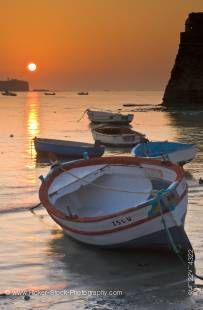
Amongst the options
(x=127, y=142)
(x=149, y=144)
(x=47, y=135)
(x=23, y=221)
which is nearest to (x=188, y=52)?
(x=47, y=135)

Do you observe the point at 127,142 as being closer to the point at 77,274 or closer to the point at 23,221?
the point at 23,221

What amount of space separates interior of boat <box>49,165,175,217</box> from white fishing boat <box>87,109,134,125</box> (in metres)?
45.5

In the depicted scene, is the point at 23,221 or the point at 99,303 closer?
the point at 99,303

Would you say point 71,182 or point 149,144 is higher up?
point 71,182

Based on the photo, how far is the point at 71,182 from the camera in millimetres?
15336

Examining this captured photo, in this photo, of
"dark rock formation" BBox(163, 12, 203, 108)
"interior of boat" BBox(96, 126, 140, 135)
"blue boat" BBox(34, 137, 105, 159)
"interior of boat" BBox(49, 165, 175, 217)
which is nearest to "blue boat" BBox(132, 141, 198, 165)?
"blue boat" BBox(34, 137, 105, 159)

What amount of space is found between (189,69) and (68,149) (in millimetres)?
81742

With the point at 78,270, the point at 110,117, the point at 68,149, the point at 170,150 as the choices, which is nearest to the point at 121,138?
the point at 68,149

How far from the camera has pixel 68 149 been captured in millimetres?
31859

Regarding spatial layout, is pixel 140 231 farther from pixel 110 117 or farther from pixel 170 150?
pixel 110 117

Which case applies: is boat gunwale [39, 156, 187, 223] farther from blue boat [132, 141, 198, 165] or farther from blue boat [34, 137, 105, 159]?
blue boat [34, 137, 105, 159]

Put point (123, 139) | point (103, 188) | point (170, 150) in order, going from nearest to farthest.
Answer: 1. point (103, 188)
2. point (170, 150)
3. point (123, 139)

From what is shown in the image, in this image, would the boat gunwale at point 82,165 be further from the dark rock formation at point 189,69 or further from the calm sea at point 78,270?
the dark rock formation at point 189,69

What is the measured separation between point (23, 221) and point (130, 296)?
21.8 ft
